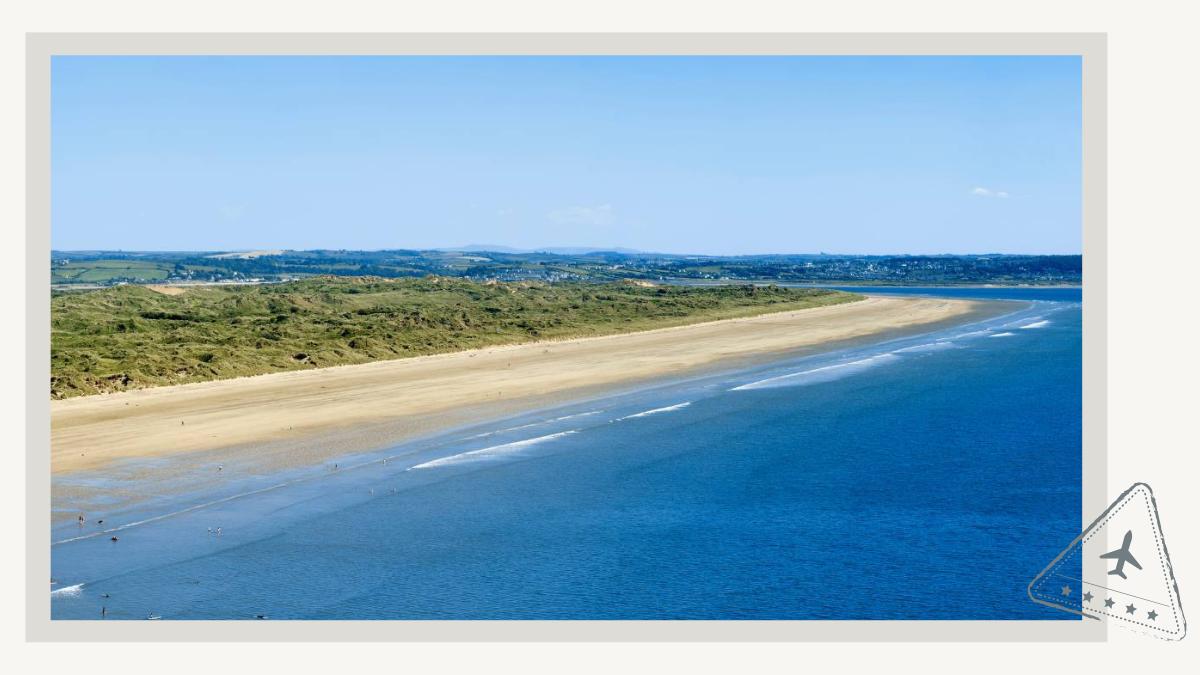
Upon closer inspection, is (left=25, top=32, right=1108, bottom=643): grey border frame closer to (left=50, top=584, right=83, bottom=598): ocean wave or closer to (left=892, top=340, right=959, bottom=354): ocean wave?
(left=50, top=584, right=83, bottom=598): ocean wave

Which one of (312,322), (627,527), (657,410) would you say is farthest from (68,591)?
(312,322)

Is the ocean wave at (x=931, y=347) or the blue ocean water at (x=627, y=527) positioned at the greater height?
the ocean wave at (x=931, y=347)

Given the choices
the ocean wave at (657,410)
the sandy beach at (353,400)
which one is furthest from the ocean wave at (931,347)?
the ocean wave at (657,410)

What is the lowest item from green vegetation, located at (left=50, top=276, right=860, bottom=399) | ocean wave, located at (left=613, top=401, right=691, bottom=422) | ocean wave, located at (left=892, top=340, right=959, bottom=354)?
ocean wave, located at (left=613, top=401, right=691, bottom=422)

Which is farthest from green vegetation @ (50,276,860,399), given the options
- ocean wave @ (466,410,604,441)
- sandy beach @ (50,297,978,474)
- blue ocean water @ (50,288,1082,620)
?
blue ocean water @ (50,288,1082,620)
